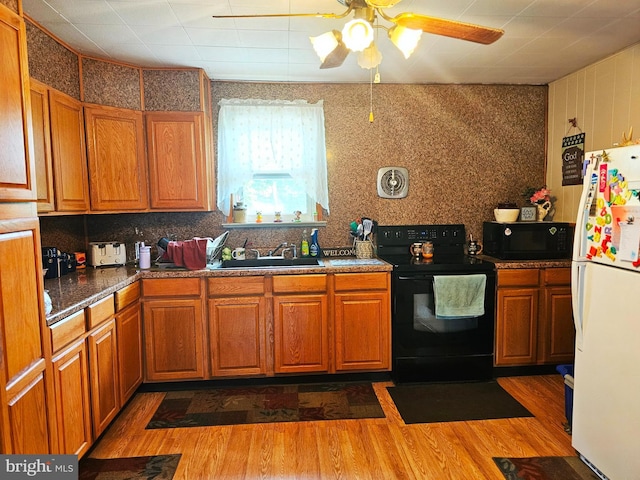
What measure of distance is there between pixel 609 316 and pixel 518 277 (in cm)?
116

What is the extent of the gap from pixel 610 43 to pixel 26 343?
362 centimetres

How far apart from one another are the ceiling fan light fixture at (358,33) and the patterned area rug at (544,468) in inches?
83.4

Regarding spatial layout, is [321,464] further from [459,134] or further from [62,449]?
[459,134]

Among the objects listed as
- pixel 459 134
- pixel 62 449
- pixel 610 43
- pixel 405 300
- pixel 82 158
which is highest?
pixel 610 43

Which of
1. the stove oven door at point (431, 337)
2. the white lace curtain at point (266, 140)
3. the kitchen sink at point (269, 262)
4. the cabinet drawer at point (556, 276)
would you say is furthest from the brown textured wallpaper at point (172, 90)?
the cabinet drawer at point (556, 276)

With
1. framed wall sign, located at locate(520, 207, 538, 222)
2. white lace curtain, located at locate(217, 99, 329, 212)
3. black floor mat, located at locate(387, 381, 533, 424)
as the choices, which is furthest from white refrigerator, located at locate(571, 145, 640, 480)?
white lace curtain, located at locate(217, 99, 329, 212)

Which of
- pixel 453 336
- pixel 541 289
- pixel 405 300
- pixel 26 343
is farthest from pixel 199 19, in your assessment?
pixel 541 289

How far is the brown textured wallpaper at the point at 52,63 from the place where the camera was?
2213 mm

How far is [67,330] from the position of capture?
1.89 meters

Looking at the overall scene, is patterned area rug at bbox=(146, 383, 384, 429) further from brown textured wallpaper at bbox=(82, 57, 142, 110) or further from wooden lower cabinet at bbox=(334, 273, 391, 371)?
brown textured wallpaper at bbox=(82, 57, 142, 110)

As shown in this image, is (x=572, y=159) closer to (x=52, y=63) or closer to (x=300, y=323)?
(x=300, y=323)

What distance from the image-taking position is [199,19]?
2.24 meters

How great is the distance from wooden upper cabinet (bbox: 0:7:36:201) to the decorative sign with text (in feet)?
11.7

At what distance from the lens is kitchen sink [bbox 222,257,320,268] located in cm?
329
